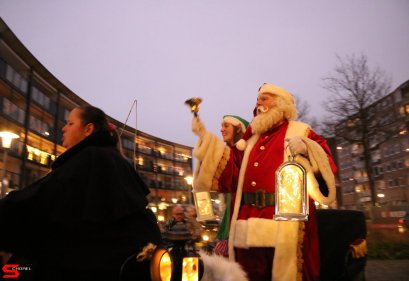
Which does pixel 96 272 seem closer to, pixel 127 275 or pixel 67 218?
pixel 127 275

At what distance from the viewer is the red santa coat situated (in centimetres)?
294

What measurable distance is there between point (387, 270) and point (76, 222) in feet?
26.5

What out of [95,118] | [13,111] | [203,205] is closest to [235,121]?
[203,205]

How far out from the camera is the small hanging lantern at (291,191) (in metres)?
2.73

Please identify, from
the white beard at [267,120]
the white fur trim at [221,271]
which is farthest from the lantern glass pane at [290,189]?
the white beard at [267,120]

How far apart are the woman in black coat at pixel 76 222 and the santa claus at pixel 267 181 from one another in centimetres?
122

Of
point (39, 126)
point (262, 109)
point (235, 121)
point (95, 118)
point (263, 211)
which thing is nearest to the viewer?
point (95, 118)

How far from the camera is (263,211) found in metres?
3.18

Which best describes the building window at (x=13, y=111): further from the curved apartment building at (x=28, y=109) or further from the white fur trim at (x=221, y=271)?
the white fur trim at (x=221, y=271)

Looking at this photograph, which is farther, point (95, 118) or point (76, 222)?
point (95, 118)

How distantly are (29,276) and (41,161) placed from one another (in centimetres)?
4179

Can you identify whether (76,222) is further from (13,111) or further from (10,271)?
(13,111)

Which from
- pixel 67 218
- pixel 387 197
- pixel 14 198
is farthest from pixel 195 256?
pixel 387 197

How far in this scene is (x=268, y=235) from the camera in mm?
3016
